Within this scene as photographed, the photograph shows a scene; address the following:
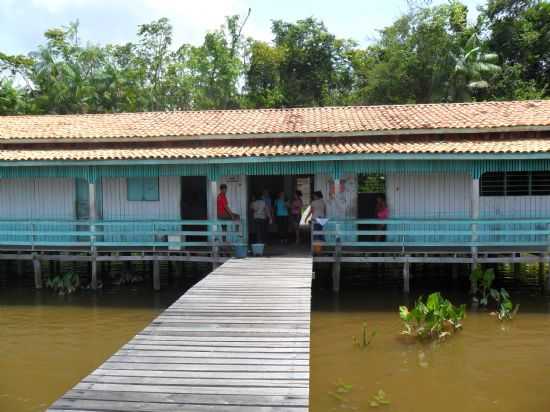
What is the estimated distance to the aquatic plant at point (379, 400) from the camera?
7.89 m

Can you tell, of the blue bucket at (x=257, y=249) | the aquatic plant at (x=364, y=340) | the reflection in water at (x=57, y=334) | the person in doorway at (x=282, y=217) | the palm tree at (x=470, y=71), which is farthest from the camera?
the palm tree at (x=470, y=71)

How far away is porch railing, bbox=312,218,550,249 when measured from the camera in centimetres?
1316

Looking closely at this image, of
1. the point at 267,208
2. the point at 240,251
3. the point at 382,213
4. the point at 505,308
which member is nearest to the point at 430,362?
the point at 505,308

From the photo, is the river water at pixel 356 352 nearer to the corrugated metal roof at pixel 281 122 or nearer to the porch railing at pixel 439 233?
the porch railing at pixel 439 233

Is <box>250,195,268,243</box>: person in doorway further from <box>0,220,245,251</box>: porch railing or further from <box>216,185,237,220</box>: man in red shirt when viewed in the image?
<box>216,185,237,220</box>: man in red shirt

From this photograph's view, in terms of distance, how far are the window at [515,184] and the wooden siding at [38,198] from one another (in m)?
11.1

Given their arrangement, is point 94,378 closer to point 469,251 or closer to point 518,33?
point 469,251

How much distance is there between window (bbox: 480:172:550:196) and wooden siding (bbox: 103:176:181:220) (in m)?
8.10

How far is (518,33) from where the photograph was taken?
32.5m

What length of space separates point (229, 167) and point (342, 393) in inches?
283

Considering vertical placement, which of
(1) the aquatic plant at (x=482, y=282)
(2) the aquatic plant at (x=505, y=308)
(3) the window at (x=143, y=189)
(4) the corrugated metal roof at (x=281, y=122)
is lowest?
(2) the aquatic plant at (x=505, y=308)

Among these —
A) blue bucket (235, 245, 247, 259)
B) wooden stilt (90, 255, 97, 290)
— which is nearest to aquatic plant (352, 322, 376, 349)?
blue bucket (235, 245, 247, 259)

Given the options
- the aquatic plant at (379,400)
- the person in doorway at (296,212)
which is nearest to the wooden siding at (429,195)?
the person in doorway at (296,212)

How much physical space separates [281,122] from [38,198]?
7.21 metres
